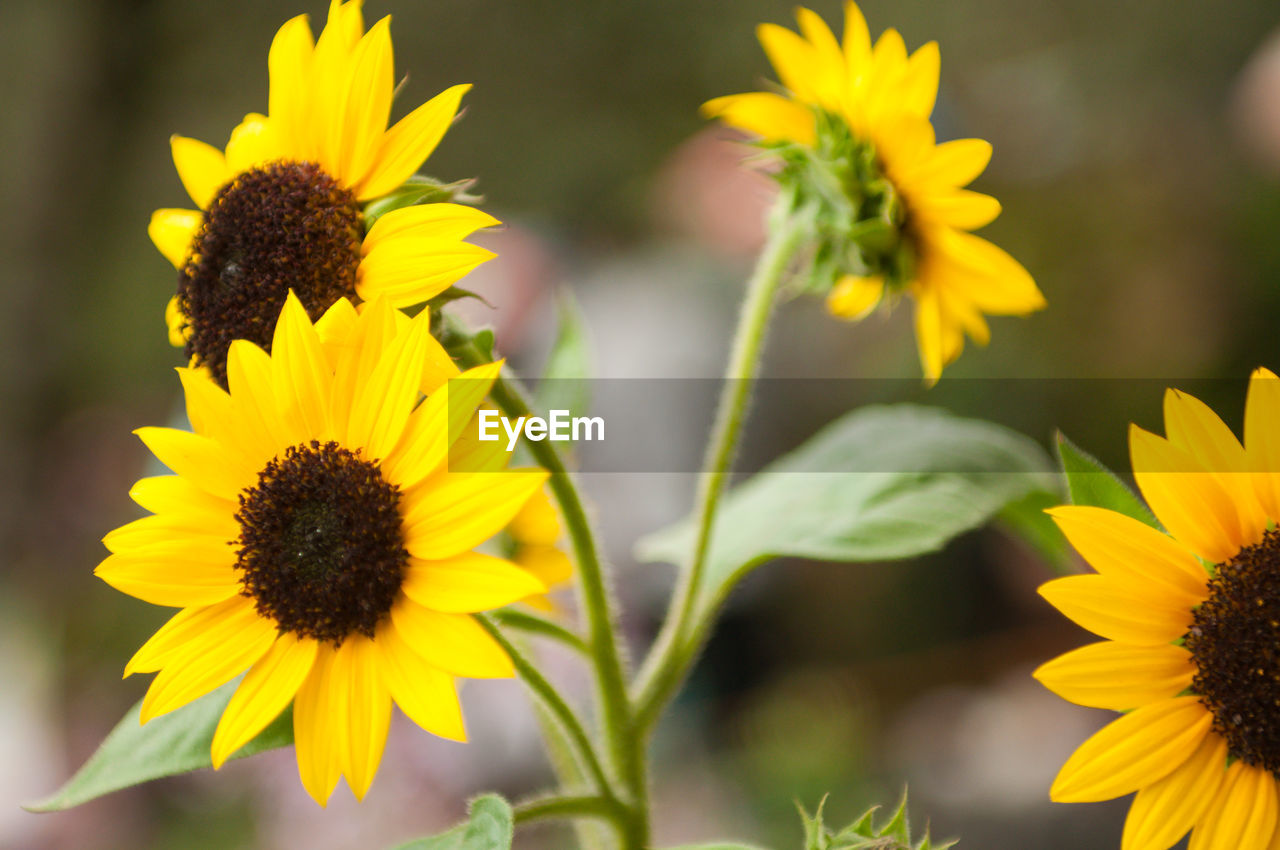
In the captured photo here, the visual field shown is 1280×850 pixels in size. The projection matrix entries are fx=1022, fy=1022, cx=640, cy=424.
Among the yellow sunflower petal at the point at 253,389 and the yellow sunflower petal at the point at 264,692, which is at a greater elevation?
the yellow sunflower petal at the point at 253,389

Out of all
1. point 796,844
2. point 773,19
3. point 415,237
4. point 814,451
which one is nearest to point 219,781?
point 796,844

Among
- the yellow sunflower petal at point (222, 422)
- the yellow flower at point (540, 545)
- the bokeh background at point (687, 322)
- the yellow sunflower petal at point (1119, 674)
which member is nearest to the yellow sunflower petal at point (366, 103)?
the yellow sunflower petal at point (222, 422)

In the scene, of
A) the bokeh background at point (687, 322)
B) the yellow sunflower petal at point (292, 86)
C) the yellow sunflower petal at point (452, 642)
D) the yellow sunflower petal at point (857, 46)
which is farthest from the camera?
the bokeh background at point (687, 322)

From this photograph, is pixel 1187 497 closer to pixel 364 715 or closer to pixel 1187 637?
pixel 1187 637

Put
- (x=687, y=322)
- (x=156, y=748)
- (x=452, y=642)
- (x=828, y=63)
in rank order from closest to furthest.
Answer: (x=452, y=642) < (x=156, y=748) < (x=828, y=63) < (x=687, y=322)

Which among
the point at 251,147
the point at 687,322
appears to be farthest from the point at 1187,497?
the point at 687,322

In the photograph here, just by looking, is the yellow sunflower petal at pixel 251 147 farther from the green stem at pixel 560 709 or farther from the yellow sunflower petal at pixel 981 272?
the yellow sunflower petal at pixel 981 272
